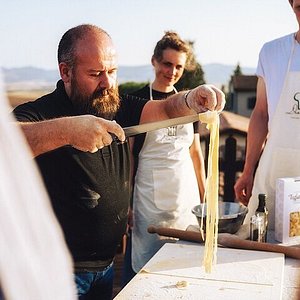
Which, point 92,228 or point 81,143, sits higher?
point 81,143

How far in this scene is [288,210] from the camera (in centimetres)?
257

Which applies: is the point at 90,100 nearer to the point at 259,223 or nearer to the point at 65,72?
the point at 65,72

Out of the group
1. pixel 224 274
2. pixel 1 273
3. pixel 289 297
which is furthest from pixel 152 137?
pixel 1 273

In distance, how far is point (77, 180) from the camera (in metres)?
2.34

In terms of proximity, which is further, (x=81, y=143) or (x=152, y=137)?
(x=152, y=137)

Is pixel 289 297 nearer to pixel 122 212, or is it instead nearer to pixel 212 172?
pixel 212 172

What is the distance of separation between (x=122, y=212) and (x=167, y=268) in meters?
0.45

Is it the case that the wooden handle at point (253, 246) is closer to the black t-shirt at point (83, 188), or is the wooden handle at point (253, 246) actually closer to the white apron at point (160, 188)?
the black t-shirt at point (83, 188)

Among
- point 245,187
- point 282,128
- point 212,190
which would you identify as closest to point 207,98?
point 212,190

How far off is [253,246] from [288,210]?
0.96 ft

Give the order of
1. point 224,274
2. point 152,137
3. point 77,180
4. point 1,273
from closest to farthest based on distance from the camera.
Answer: point 1,273
point 224,274
point 77,180
point 152,137

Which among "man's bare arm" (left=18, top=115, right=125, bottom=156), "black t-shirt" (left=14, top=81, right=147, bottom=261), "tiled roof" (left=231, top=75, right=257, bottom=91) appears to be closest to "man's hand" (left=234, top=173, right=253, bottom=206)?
"black t-shirt" (left=14, top=81, right=147, bottom=261)

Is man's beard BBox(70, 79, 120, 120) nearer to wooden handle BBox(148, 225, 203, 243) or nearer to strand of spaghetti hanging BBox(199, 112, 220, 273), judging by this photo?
strand of spaghetti hanging BBox(199, 112, 220, 273)

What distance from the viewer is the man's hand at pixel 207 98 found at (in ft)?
7.82
